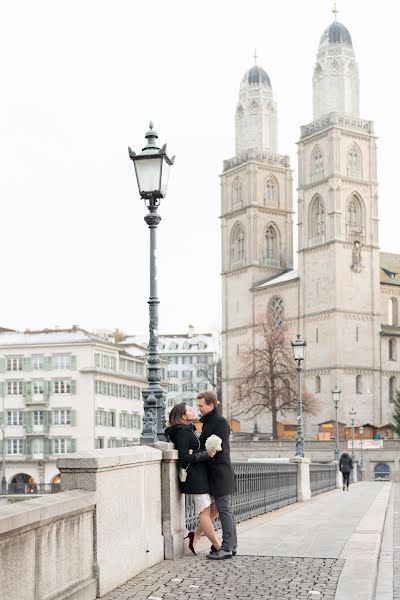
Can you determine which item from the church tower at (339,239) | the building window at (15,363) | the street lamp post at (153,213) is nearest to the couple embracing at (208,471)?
the street lamp post at (153,213)

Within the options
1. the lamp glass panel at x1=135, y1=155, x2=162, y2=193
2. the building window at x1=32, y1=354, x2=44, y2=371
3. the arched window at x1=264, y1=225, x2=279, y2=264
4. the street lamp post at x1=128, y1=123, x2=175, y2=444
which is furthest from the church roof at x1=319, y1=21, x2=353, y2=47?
the lamp glass panel at x1=135, y1=155, x2=162, y2=193

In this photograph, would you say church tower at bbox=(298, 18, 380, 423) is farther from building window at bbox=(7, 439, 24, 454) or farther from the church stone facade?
building window at bbox=(7, 439, 24, 454)

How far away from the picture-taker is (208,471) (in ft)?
40.7

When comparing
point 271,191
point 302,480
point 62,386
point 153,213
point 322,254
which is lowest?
point 302,480

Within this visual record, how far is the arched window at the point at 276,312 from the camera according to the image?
108 m

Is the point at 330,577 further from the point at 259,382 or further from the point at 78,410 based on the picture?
the point at 259,382

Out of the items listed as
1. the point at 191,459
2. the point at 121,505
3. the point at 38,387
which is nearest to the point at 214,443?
the point at 191,459

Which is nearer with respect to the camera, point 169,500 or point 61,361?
point 169,500

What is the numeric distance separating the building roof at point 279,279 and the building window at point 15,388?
31.9 metres

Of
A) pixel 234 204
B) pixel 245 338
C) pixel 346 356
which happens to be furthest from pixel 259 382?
pixel 234 204

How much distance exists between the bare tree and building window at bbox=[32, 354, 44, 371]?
18.4 m

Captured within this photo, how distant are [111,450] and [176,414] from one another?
2.17 m

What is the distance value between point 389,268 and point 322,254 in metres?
16.5

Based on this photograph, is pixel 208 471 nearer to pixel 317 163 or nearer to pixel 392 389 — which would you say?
pixel 392 389
